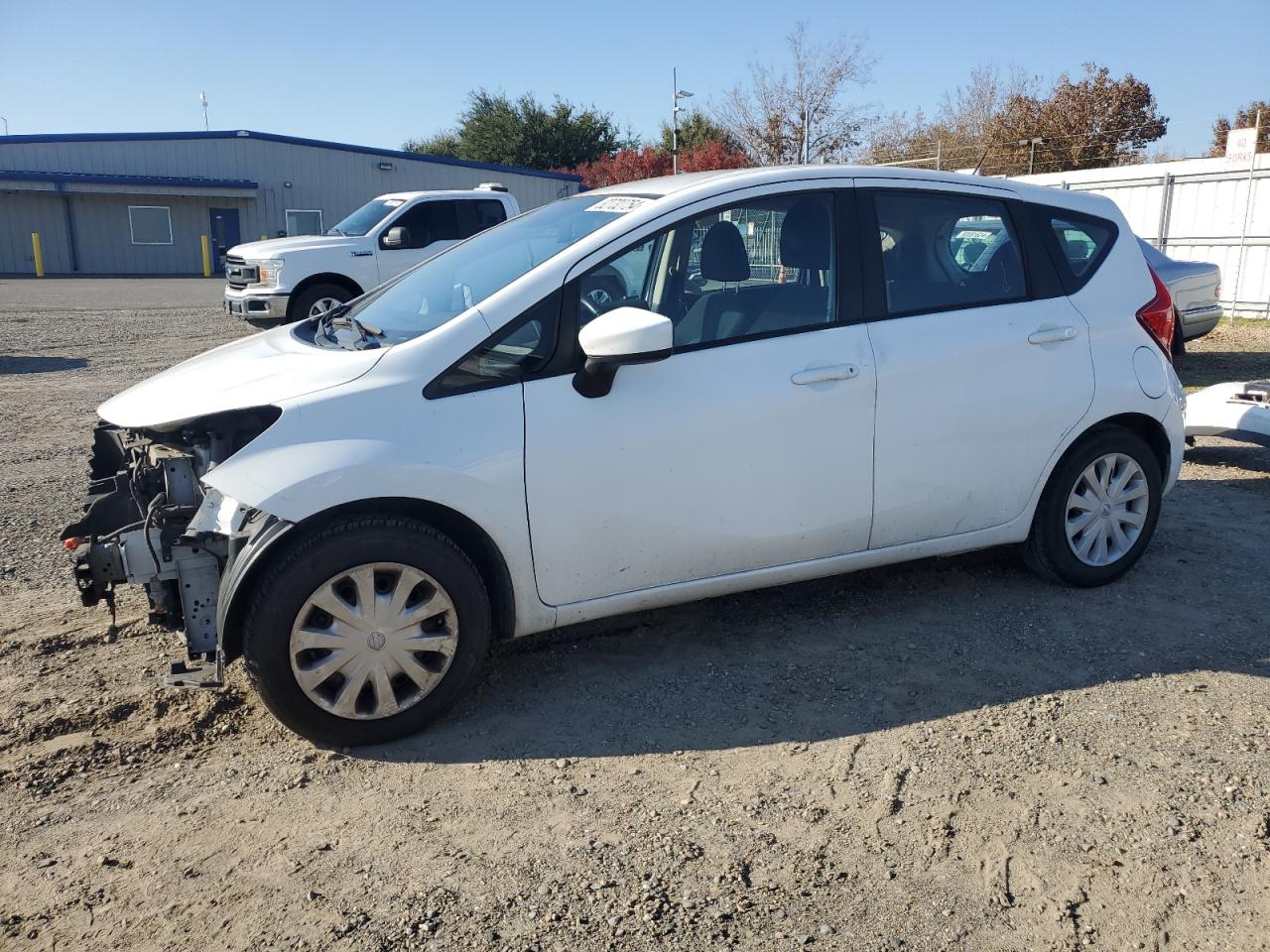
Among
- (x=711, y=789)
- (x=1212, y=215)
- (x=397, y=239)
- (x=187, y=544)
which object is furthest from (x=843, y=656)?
(x=1212, y=215)

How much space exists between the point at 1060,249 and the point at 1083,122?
3863cm

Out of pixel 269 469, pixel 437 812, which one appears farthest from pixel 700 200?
pixel 437 812

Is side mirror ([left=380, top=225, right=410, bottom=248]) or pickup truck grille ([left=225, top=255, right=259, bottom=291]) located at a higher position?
side mirror ([left=380, top=225, right=410, bottom=248])

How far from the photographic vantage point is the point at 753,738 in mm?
3424

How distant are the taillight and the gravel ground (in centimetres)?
116

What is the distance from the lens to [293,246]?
13.1m

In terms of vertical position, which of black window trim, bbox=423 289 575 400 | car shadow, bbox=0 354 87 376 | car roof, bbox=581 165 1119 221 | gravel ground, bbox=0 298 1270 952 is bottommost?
gravel ground, bbox=0 298 1270 952

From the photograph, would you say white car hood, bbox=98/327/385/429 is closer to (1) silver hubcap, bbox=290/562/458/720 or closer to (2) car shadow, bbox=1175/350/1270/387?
(1) silver hubcap, bbox=290/562/458/720

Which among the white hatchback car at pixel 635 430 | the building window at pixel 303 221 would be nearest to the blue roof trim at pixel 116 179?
the building window at pixel 303 221

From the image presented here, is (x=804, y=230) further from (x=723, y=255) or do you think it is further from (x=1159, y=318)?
(x=1159, y=318)

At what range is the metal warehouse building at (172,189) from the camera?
3462cm

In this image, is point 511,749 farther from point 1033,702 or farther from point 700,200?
point 700,200

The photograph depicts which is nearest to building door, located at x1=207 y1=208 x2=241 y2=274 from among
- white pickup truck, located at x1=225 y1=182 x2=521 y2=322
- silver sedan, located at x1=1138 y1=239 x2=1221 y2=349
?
white pickup truck, located at x1=225 y1=182 x2=521 y2=322

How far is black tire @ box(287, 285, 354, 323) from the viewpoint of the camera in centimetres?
1303
